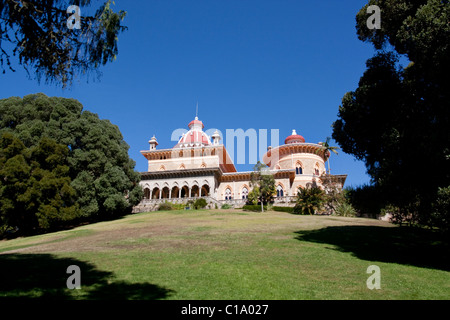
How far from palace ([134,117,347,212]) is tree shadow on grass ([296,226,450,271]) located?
2332cm

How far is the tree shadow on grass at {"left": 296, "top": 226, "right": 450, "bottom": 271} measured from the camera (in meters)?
9.37

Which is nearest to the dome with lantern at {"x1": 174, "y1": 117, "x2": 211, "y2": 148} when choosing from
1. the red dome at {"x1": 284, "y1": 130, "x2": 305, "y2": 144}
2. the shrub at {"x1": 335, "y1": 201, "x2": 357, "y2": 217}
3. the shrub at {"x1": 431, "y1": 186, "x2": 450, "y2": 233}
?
the red dome at {"x1": 284, "y1": 130, "x2": 305, "y2": 144}

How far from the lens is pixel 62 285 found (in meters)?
6.01

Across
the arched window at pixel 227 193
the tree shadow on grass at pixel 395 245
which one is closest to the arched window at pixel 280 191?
the arched window at pixel 227 193

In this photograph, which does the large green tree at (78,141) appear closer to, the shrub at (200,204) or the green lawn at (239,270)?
the shrub at (200,204)

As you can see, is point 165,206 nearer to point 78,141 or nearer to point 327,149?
point 78,141

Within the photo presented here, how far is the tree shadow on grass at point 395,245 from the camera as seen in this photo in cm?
937

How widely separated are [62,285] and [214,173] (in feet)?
118

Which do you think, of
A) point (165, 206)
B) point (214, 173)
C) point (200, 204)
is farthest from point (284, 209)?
point (165, 206)

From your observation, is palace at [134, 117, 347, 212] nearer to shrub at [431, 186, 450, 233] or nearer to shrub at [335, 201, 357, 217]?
shrub at [335, 201, 357, 217]

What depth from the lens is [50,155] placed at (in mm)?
22891

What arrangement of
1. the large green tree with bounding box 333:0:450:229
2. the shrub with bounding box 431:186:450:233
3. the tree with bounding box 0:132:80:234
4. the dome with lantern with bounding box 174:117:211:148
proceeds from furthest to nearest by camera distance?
the dome with lantern with bounding box 174:117:211:148 < the tree with bounding box 0:132:80:234 < the large green tree with bounding box 333:0:450:229 < the shrub with bounding box 431:186:450:233

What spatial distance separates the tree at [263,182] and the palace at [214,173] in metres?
3.41
